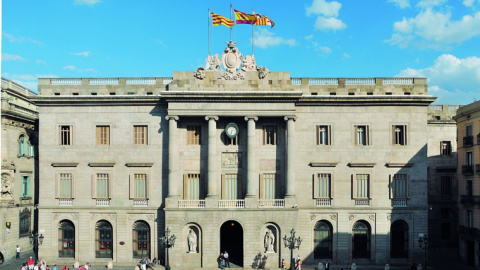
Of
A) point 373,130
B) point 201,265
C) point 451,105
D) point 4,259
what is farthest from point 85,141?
point 451,105

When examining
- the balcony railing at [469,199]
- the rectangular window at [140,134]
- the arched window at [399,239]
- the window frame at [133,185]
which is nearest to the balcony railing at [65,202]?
the window frame at [133,185]

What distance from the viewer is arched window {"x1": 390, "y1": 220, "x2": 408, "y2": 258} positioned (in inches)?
1716

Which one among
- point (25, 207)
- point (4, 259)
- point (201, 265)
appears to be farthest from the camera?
point (25, 207)

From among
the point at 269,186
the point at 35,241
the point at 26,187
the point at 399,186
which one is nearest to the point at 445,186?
the point at 399,186

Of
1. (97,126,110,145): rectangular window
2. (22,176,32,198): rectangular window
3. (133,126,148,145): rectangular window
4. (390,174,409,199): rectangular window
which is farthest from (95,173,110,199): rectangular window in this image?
(390,174,409,199): rectangular window

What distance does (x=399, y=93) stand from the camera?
44.8 metres

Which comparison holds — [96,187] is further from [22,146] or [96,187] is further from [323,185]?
[323,185]

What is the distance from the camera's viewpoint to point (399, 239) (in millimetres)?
43750

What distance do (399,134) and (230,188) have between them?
19156 millimetres

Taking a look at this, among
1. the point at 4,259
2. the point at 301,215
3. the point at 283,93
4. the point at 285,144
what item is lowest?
the point at 4,259

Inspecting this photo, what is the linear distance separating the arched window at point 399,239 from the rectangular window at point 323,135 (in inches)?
448

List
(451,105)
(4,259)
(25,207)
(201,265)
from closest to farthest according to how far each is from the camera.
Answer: (201,265), (4,259), (25,207), (451,105)

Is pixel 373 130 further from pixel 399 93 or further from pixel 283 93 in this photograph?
pixel 283 93

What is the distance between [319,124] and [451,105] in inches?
850
